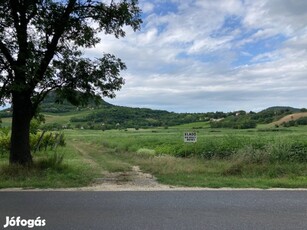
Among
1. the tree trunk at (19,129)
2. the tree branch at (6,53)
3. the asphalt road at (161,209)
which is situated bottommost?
the asphalt road at (161,209)

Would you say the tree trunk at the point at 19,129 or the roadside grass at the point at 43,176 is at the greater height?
the tree trunk at the point at 19,129

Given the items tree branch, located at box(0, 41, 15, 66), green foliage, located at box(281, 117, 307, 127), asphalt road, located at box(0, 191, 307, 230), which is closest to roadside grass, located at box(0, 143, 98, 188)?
asphalt road, located at box(0, 191, 307, 230)

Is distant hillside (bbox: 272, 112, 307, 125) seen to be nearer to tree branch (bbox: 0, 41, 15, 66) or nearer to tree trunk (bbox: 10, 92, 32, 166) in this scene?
tree trunk (bbox: 10, 92, 32, 166)

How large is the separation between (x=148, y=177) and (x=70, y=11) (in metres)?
7.15

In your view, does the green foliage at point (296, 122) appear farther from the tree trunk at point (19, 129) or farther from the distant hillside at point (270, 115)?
the tree trunk at point (19, 129)

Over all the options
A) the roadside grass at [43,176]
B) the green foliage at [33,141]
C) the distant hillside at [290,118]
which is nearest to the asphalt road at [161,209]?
the roadside grass at [43,176]

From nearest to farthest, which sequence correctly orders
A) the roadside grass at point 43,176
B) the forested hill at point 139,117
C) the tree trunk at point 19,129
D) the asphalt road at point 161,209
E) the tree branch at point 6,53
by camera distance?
the asphalt road at point 161,209 < the roadside grass at point 43,176 < the tree branch at point 6,53 < the tree trunk at point 19,129 < the forested hill at point 139,117

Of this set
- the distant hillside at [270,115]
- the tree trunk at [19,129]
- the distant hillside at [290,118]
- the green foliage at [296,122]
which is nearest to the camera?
the tree trunk at [19,129]

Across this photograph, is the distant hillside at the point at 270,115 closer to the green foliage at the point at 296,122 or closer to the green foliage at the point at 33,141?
the green foliage at the point at 296,122

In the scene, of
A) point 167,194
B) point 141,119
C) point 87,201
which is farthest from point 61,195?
point 141,119

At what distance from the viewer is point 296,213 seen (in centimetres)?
799

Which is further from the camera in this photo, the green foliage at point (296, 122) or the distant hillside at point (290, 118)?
the distant hillside at point (290, 118)

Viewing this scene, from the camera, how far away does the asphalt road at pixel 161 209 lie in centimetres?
704

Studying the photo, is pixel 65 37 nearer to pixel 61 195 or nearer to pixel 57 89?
pixel 57 89
